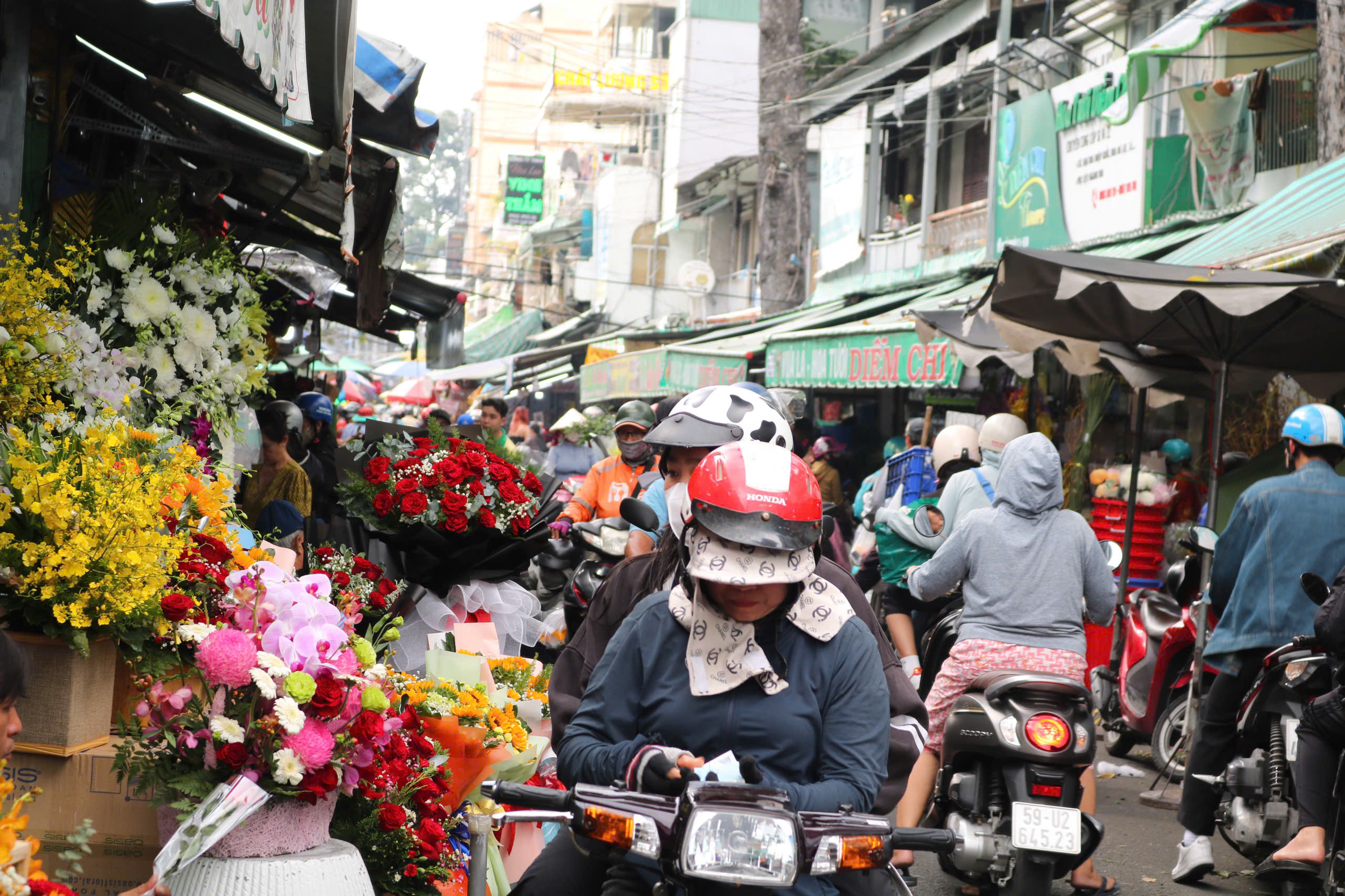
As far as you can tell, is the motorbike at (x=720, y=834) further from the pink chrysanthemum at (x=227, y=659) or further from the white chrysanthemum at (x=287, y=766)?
the pink chrysanthemum at (x=227, y=659)

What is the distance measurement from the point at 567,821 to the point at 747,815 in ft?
1.46

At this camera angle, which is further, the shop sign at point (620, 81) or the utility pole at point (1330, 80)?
the shop sign at point (620, 81)

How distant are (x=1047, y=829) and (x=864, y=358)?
9.64 meters

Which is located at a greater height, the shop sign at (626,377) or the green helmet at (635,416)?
the shop sign at (626,377)

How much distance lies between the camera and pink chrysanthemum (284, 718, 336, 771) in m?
3.21

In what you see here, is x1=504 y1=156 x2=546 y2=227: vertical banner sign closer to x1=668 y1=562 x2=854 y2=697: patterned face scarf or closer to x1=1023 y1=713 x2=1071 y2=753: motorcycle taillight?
x1=1023 y1=713 x2=1071 y2=753: motorcycle taillight

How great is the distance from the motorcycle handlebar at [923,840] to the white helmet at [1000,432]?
5.55 m

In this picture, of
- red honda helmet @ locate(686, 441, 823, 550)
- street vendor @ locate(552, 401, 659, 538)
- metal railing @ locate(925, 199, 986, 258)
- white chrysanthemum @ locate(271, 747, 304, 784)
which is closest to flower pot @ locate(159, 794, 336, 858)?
white chrysanthemum @ locate(271, 747, 304, 784)

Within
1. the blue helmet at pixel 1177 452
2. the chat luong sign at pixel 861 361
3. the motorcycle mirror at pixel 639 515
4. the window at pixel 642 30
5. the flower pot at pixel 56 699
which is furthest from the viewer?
the window at pixel 642 30

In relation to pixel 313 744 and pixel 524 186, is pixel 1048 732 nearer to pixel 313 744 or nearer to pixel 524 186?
pixel 313 744

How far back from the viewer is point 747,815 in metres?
2.50

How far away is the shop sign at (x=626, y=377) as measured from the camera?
800 inches

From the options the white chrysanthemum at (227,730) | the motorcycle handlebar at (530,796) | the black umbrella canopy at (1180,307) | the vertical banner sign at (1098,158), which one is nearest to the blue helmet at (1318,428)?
the black umbrella canopy at (1180,307)

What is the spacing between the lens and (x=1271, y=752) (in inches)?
238
